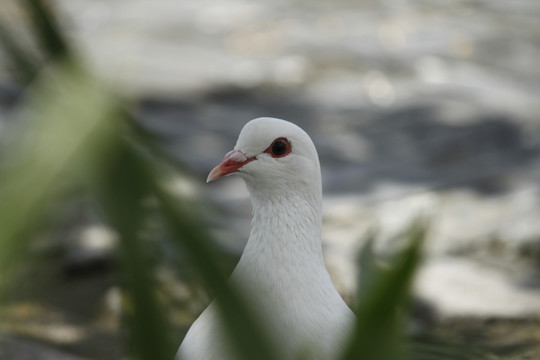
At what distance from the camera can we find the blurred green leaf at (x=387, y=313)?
445 millimetres

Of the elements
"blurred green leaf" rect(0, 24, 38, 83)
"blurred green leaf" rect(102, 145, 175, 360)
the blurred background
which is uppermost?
the blurred background

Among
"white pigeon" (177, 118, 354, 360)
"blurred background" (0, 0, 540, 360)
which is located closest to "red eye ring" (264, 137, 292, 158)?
"white pigeon" (177, 118, 354, 360)

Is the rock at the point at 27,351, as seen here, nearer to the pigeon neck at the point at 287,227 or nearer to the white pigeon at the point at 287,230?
the white pigeon at the point at 287,230

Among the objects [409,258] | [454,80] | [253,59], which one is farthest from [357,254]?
[253,59]

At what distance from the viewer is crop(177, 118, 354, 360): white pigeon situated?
221 centimetres

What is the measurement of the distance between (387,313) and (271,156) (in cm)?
198

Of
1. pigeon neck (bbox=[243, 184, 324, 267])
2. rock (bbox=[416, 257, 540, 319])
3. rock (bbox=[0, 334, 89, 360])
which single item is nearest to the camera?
pigeon neck (bbox=[243, 184, 324, 267])

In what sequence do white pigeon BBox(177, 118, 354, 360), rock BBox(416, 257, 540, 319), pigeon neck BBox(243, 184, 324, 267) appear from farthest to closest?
rock BBox(416, 257, 540, 319), pigeon neck BBox(243, 184, 324, 267), white pigeon BBox(177, 118, 354, 360)

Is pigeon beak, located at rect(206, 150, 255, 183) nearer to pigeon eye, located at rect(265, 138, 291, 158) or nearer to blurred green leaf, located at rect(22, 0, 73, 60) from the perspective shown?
pigeon eye, located at rect(265, 138, 291, 158)

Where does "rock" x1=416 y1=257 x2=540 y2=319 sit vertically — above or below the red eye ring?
above

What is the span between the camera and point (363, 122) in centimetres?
735

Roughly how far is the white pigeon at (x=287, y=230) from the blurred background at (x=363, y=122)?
36 cm

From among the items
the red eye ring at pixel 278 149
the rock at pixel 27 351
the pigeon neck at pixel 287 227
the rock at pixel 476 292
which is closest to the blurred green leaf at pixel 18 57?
the pigeon neck at pixel 287 227

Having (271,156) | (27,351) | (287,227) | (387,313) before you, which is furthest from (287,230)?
(387,313)
